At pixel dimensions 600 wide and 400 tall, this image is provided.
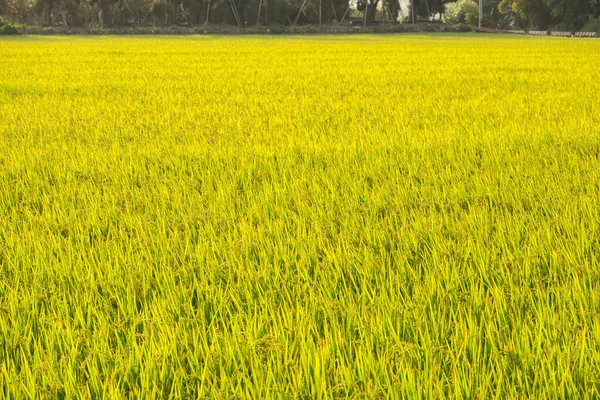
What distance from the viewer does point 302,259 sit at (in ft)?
7.15

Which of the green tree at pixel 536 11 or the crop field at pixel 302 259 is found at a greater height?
the green tree at pixel 536 11

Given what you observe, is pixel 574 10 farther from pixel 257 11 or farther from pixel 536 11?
pixel 257 11

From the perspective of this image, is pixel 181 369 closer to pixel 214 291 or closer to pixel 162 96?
pixel 214 291

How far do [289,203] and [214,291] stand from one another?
113cm

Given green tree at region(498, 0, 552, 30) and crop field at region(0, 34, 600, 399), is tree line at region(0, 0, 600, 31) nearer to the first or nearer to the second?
green tree at region(498, 0, 552, 30)

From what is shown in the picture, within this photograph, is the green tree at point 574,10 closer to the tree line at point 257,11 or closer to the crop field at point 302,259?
the tree line at point 257,11

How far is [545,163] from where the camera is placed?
12.2ft

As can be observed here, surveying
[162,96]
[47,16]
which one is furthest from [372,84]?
[47,16]

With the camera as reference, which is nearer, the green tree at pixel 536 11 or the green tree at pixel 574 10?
the green tree at pixel 574 10

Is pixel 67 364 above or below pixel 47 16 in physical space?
below

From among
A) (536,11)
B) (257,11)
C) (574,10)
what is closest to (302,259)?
(574,10)

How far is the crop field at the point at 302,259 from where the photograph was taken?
4.77 feet

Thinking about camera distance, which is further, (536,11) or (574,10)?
(536,11)

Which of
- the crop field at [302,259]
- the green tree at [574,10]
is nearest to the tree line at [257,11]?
the green tree at [574,10]
